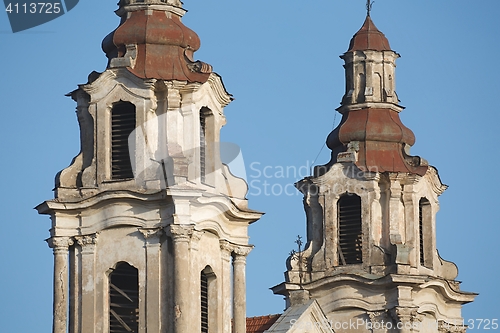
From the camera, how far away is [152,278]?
4747 centimetres

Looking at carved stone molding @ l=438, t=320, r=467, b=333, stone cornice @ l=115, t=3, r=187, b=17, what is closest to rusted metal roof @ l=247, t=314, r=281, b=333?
stone cornice @ l=115, t=3, r=187, b=17

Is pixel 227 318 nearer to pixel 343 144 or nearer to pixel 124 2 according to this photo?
pixel 124 2

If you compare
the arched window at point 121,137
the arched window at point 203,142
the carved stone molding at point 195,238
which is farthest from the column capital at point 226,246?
the arched window at point 121,137

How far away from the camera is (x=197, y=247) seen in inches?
1879

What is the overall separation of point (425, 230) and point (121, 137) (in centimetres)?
1404

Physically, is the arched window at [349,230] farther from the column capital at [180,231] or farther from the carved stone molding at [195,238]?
the column capital at [180,231]

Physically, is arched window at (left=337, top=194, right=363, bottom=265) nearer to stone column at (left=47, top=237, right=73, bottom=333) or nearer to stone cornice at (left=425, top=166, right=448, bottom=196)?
stone cornice at (left=425, top=166, right=448, bottom=196)

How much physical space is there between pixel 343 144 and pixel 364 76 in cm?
209

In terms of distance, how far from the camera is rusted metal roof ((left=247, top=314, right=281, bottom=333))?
52.5 m

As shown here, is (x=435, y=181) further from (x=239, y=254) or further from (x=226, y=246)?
(x=226, y=246)

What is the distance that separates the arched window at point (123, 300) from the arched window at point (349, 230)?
12.2 meters

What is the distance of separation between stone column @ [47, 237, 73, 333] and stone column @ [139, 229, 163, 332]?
1681mm

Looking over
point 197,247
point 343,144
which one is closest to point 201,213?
point 197,247

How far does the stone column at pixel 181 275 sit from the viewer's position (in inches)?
1842
